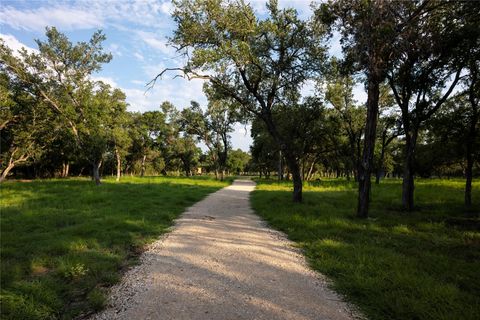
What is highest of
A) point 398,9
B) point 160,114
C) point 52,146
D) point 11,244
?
point 160,114

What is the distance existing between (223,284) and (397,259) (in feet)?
12.6

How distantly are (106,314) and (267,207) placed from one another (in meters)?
10.2

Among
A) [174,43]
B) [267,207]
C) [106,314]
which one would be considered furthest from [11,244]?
[174,43]

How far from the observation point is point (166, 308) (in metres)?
3.79

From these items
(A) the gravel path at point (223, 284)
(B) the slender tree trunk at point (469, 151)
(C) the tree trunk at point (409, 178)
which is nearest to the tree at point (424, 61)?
(C) the tree trunk at point (409, 178)

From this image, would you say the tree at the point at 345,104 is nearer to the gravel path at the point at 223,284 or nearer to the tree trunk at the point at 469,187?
the tree trunk at the point at 469,187

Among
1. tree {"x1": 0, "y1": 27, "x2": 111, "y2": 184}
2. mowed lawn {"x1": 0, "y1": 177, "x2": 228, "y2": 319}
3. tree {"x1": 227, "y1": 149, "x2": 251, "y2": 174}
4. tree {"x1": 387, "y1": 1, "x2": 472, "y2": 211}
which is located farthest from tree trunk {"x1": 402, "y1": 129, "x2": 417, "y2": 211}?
tree {"x1": 227, "y1": 149, "x2": 251, "y2": 174}

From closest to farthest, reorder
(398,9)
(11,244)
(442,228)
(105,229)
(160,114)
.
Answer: (11,244)
(105,229)
(442,228)
(398,9)
(160,114)

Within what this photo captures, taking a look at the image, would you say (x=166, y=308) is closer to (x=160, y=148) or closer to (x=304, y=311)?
(x=304, y=311)

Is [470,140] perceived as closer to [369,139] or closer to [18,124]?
[369,139]

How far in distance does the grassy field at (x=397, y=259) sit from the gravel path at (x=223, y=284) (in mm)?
520

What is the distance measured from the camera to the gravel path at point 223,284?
375 cm

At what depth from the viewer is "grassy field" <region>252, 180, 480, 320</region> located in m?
4.05

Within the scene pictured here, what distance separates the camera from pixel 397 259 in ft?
19.5
